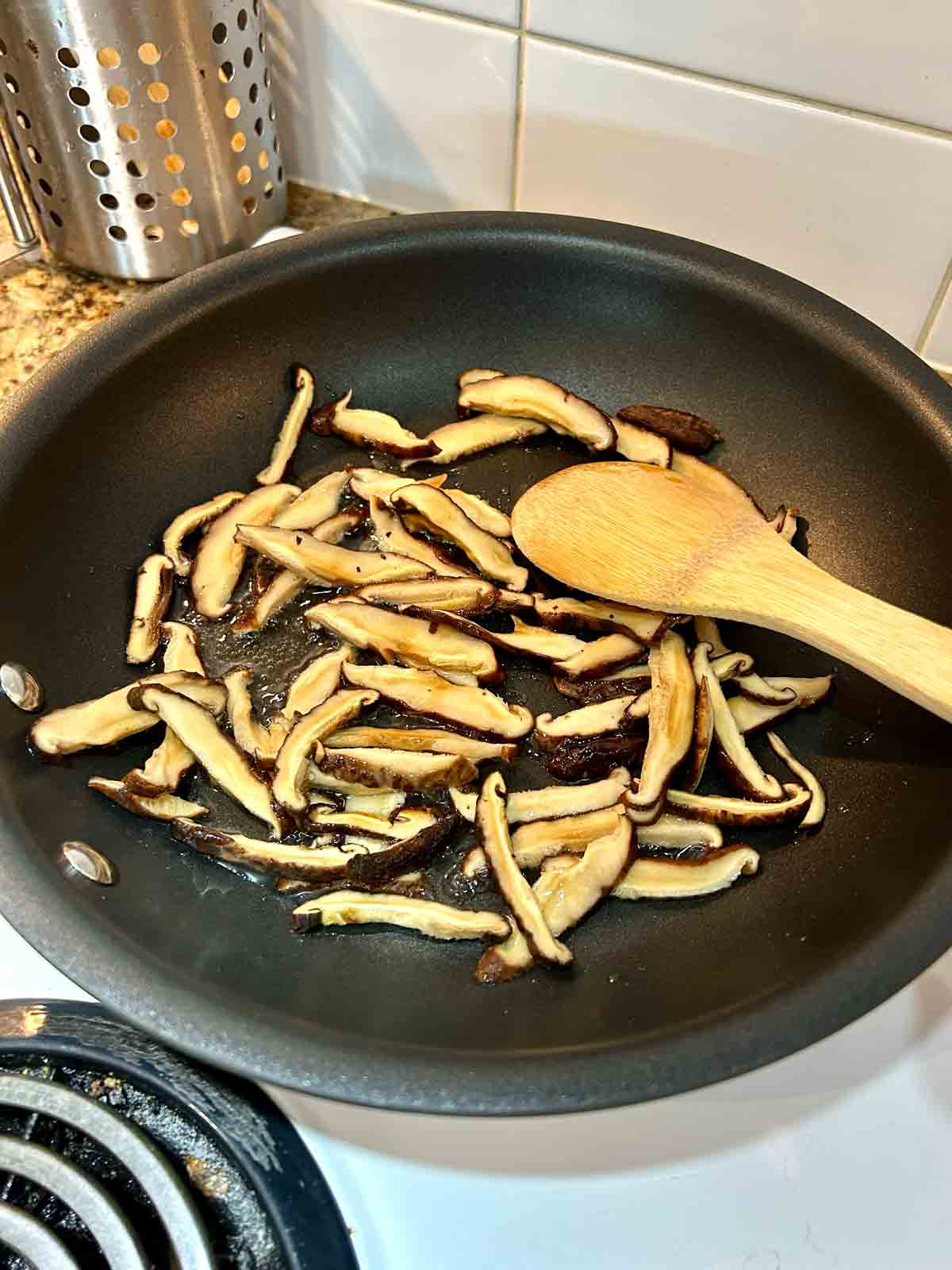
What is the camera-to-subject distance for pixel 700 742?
2.47 ft

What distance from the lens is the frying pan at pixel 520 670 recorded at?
0.55m

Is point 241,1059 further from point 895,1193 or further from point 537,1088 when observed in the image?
point 895,1193

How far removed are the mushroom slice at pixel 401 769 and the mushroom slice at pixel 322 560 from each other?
17cm

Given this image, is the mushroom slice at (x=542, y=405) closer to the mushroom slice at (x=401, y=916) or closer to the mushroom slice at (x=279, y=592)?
the mushroom slice at (x=279, y=592)

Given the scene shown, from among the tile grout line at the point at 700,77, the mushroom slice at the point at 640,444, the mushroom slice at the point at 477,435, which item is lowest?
the mushroom slice at the point at 477,435

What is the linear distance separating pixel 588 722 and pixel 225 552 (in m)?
0.33

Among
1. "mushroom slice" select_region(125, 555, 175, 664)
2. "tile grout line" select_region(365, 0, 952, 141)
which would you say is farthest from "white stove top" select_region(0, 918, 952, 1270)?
"tile grout line" select_region(365, 0, 952, 141)

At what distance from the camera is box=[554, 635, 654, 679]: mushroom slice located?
81cm

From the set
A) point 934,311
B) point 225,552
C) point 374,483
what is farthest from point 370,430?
point 934,311

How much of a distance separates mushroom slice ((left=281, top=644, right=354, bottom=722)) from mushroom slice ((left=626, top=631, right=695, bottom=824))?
9.3 inches

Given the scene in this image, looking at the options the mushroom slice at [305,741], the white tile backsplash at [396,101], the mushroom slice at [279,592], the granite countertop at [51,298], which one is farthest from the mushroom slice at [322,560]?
the white tile backsplash at [396,101]

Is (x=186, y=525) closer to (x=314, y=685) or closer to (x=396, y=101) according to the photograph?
(x=314, y=685)

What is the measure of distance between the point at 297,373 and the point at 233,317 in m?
0.07

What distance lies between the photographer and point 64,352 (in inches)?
32.8
